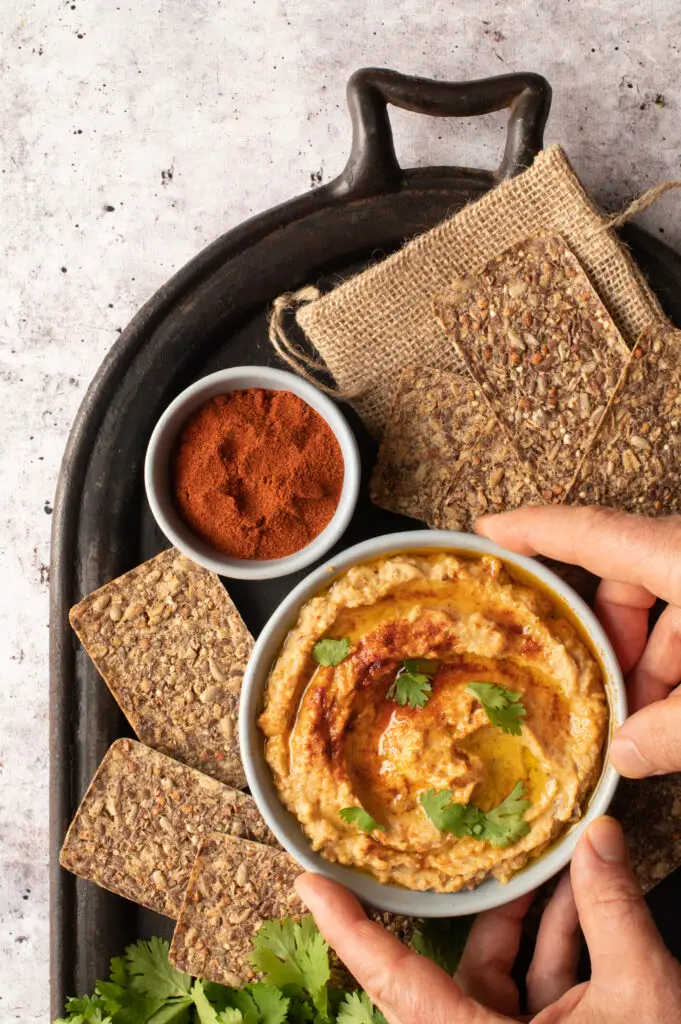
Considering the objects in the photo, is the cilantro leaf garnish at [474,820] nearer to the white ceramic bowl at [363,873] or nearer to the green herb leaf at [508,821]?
the green herb leaf at [508,821]

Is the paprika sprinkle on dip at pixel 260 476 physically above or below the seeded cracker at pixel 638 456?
above

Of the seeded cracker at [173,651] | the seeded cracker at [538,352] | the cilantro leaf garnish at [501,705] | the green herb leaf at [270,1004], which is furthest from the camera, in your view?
the seeded cracker at [173,651]

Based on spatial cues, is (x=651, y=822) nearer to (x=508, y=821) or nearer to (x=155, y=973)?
(x=508, y=821)

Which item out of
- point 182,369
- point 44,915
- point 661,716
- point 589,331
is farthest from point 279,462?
point 44,915

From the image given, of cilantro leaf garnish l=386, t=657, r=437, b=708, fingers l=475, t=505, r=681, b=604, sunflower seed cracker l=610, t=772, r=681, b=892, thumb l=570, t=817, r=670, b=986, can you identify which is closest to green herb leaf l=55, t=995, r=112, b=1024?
cilantro leaf garnish l=386, t=657, r=437, b=708

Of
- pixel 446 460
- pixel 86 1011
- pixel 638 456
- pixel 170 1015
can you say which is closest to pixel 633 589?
pixel 638 456

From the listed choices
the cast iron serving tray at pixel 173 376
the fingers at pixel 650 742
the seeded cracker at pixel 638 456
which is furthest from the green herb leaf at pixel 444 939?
the seeded cracker at pixel 638 456

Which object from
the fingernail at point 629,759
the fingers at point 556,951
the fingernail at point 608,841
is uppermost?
the fingernail at point 629,759
